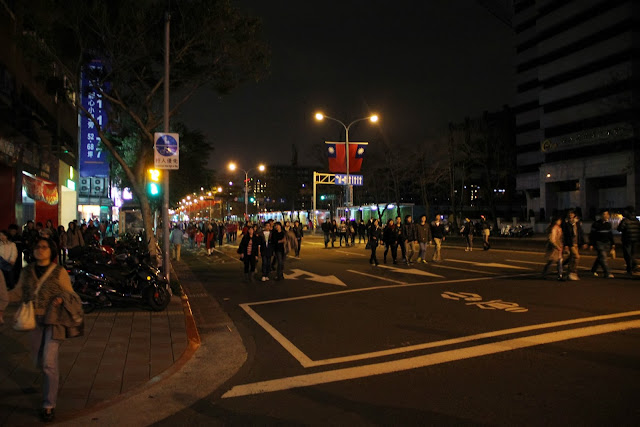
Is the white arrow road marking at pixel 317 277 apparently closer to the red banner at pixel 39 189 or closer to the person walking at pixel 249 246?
the person walking at pixel 249 246

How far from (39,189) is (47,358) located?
703 inches

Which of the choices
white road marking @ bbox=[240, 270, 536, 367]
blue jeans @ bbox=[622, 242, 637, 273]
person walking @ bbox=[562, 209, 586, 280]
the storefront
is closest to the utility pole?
white road marking @ bbox=[240, 270, 536, 367]

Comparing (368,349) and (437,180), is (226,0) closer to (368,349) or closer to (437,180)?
(368,349)

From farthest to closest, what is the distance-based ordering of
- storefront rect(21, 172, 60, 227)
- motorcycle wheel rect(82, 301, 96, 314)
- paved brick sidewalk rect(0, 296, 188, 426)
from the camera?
storefront rect(21, 172, 60, 227), motorcycle wheel rect(82, 301, 96, 314), paved brick sidewalk rect(0, 296, 188, 426)

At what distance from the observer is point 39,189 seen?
20.1m

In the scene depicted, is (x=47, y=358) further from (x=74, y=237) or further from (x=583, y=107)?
(x=583, y=107)

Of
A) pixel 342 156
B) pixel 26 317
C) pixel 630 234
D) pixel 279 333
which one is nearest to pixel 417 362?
pixel 279 333

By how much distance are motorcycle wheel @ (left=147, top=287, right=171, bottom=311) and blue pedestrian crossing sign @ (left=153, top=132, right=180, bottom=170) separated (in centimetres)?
301

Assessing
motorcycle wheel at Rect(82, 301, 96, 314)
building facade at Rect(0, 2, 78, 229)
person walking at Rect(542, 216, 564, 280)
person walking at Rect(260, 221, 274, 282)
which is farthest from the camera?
building facade at Rect(0, 2, 78, 229)

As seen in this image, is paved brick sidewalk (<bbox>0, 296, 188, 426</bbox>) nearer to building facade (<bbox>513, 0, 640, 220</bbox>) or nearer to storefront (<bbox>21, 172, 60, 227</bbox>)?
storefront (<bbox>21, 172, 60, 227</bbox>)

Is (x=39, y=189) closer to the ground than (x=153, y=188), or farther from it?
farther from it

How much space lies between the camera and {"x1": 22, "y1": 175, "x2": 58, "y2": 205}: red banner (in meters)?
19.1

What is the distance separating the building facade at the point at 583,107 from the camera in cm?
4947

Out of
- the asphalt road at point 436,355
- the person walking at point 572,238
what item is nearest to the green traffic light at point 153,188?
the asphalt road at point 436,355
